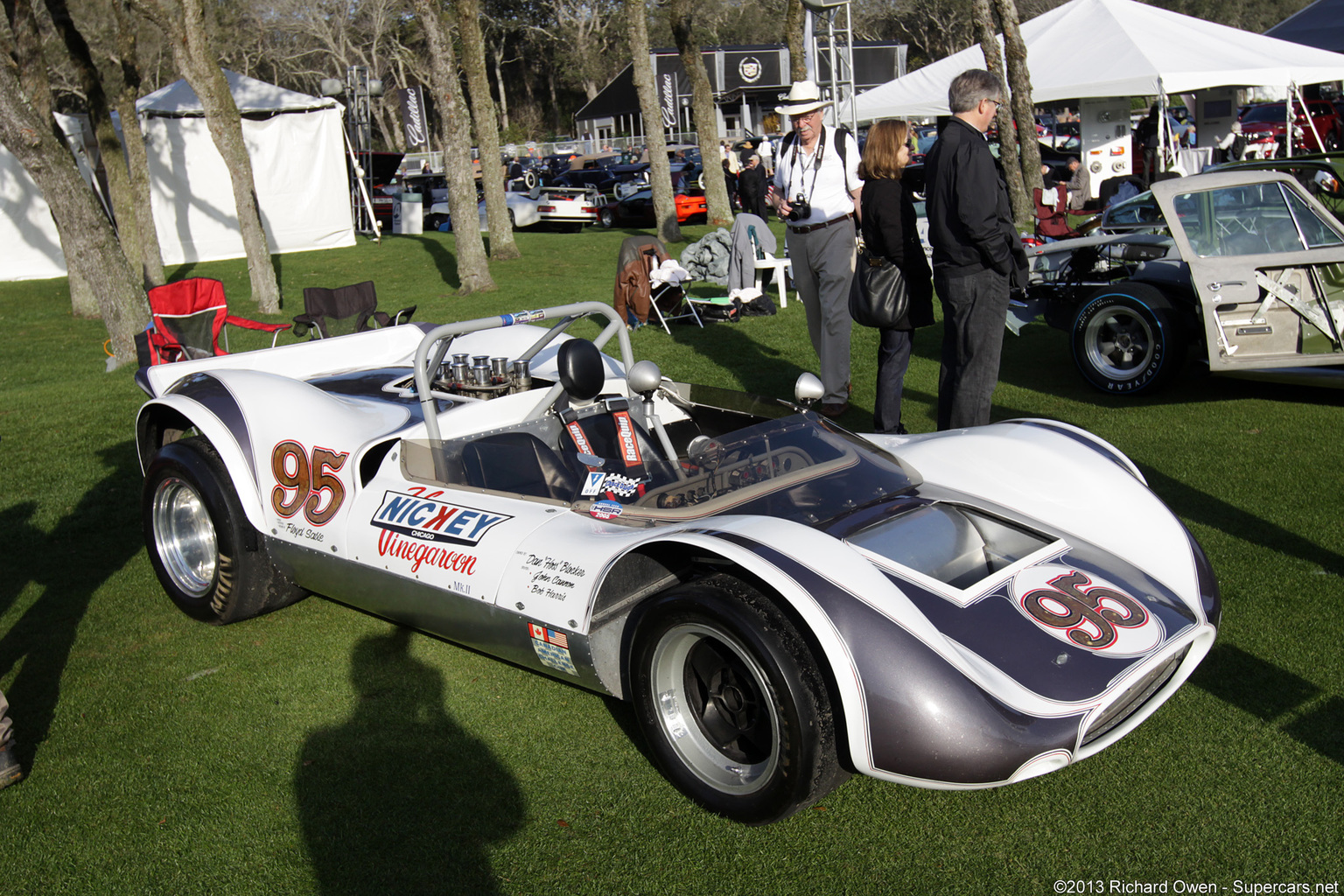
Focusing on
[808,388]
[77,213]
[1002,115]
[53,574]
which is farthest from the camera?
[1002,115]

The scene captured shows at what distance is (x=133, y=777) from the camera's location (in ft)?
10.3

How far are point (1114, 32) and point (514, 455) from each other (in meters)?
17.7

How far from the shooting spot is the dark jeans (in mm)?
5613

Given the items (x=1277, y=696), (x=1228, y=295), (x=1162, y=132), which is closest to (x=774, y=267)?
(x=1228, y=295)

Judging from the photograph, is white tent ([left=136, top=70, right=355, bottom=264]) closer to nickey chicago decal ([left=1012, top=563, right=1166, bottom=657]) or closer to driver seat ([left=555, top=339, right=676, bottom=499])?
driver seat ([left=555, top=339, right=676, bottom=499])

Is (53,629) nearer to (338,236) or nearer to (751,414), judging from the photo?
(751,414)

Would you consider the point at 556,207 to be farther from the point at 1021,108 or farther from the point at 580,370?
the point at 580,370

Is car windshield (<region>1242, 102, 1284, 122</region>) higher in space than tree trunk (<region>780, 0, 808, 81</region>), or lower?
lower

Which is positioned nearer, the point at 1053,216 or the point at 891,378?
the point at 891,378

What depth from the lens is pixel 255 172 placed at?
733 inches

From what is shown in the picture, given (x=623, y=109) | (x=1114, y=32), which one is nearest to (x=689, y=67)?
(x=1114, y=32)

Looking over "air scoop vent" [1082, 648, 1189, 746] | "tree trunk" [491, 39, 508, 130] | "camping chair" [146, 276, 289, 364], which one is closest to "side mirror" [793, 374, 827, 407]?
"air scoop vent" [1082, 648, 1189, 746]

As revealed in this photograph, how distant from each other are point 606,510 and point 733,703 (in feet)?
2.54

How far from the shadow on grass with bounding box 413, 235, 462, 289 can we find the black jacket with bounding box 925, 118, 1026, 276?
1008cm
